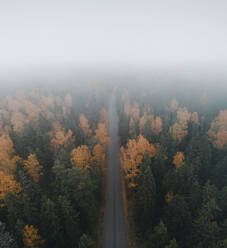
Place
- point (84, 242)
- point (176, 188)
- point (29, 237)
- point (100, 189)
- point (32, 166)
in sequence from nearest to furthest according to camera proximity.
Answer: point (84, 242), point (29, 237), point (176, 188), point (32, 166), point (100, 189)

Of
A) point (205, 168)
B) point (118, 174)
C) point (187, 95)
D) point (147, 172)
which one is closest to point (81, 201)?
point (147, 172)

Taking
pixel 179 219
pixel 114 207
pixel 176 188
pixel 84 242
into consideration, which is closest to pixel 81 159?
pixel 114 207

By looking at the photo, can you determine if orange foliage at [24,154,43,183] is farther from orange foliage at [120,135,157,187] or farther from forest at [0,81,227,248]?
orange foliage at [120,135,157,187]

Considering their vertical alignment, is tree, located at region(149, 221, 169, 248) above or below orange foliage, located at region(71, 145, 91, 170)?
below

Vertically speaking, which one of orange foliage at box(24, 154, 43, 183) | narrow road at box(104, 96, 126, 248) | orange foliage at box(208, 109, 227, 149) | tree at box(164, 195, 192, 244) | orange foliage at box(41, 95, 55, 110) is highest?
orange foliage at box(41, 95, 55, 110)

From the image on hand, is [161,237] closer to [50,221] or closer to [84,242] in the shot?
[84,242]

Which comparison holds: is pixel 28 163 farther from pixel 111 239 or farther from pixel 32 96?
pixel 32 96

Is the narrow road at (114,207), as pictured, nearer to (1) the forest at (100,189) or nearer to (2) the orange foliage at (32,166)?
(1) the forest at (100,189)

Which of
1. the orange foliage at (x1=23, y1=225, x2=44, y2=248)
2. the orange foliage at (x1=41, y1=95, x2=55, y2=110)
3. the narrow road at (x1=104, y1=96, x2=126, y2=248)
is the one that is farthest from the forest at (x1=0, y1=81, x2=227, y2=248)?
the orange foliage at (x1=41, y1=95, x2=55, y2=110)
